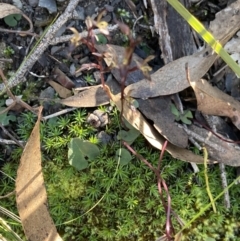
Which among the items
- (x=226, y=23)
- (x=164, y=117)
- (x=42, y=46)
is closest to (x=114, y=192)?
(x=164, y=117)

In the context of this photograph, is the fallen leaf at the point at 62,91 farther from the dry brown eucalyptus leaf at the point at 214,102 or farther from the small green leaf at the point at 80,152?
the dry brown eucalyptus leaf at the point at 214,102

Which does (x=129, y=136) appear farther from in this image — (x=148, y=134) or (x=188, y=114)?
(x=188, y=114)

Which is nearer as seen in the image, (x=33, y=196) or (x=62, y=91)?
(x=33, y=196)

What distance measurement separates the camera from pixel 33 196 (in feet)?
6.43

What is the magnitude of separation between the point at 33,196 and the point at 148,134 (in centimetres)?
61

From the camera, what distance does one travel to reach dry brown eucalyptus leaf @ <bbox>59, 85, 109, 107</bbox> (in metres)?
2.05

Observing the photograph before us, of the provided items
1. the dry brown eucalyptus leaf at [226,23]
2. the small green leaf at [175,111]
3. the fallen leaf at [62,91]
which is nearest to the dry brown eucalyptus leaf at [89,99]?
the fallen leaf at [62,91]

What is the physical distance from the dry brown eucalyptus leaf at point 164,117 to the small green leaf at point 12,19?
0.74 metres

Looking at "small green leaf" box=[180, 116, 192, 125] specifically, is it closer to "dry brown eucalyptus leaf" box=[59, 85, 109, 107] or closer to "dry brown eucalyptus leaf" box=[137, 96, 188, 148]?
"dry brown eucalyptus leaf" box=[137, 96, 188, 148]

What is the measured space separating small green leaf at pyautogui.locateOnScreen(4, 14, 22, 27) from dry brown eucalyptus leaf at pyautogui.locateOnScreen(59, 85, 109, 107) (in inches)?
18.7

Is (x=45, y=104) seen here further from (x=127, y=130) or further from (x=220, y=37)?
(x=220, y=37)

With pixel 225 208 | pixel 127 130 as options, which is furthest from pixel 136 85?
pixel 225 208

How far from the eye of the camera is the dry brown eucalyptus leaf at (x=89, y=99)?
2.05 meters

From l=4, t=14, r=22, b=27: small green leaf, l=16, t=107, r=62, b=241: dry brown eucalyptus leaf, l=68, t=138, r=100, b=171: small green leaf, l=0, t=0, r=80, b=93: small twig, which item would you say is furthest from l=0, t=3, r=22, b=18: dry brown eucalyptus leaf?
l=68, t=138, r=100, b=171: small green leaf
